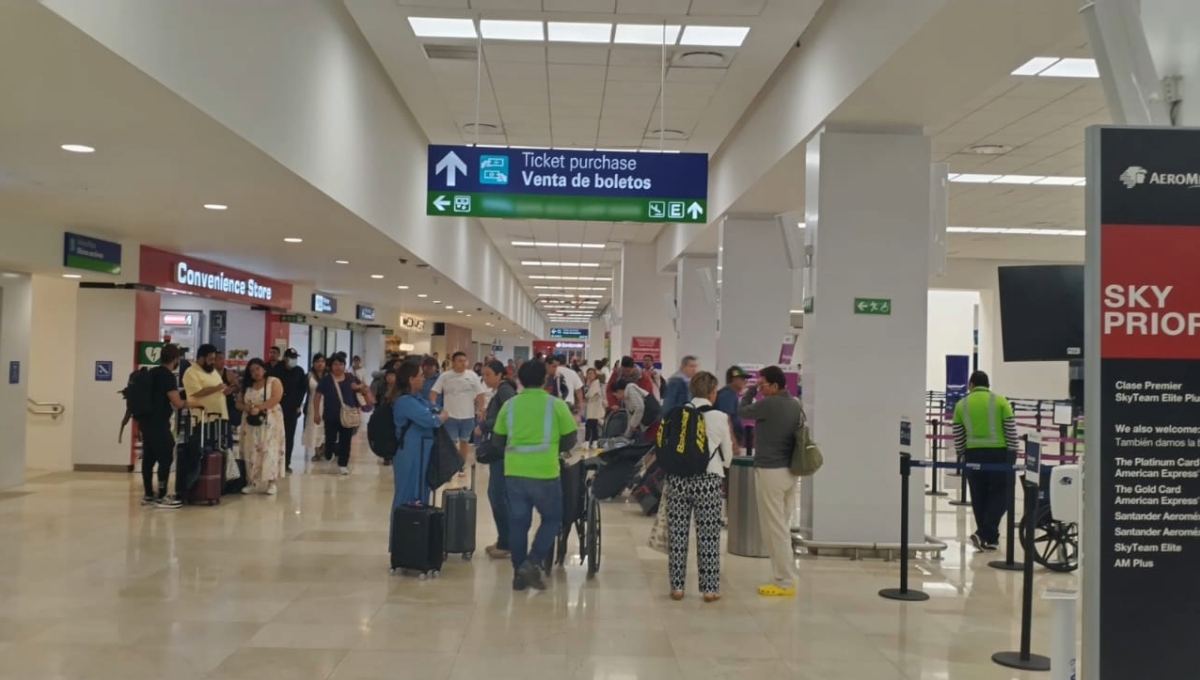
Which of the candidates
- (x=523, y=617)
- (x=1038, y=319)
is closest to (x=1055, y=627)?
(x=1038, y=319)

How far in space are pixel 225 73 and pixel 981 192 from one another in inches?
488

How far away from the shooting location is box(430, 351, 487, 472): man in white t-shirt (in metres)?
11.2

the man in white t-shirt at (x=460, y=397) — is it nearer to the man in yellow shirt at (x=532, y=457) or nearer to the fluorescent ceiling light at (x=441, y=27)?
the fluorescent ceiling light at (x=441, y=27)

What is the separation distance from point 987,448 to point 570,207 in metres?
4.73

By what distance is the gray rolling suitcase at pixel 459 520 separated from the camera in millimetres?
8031

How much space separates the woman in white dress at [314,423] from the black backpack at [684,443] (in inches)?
356

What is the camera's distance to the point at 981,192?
50.4ft

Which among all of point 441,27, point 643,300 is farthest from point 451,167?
point 643,300

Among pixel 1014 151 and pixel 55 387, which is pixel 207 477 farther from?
pixel 1014 151

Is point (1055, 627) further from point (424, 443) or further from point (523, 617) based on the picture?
point (424, 443)

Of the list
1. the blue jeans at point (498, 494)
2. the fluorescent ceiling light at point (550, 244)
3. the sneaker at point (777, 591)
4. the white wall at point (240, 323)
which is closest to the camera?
the sneaker at point (777, 591)

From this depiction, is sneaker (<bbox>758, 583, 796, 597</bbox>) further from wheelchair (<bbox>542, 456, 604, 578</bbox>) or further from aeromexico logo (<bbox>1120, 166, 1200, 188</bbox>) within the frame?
aeromexico logo (<bbox>1120, 166, 1200, 188</bbox>)

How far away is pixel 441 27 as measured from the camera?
9.20 metres

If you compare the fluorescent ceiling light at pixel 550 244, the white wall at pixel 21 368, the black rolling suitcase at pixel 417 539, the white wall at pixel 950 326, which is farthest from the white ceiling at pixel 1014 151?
the white wall at pixel 950 326
